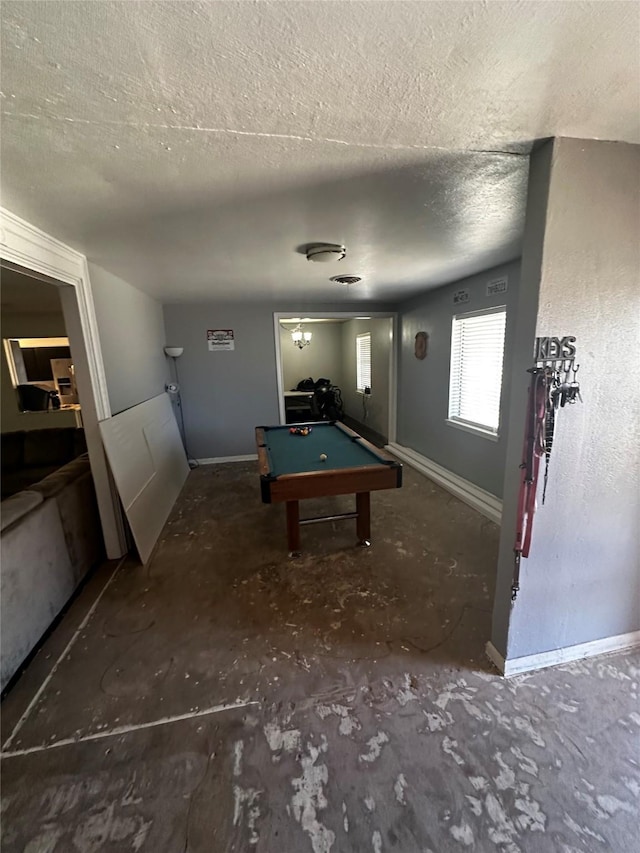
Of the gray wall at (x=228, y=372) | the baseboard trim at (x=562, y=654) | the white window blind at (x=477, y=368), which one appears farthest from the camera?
the gray wall at (x=228, y=372)

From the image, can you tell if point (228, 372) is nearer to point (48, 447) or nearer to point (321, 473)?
point (48, 447)

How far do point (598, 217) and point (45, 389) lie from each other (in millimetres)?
5730

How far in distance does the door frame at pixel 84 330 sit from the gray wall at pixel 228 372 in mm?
2147

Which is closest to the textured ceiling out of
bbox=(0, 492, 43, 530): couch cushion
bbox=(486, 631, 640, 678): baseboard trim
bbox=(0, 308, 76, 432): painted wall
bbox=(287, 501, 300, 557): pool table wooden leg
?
bbox=(0, 492, 43, 530): couch cushion

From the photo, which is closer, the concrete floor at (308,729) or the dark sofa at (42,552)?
the concrete floor at (308,729)

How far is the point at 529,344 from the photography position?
1375mm

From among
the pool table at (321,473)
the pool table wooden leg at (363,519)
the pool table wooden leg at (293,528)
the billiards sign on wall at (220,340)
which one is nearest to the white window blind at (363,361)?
the billiards sign on wall at (220,340)

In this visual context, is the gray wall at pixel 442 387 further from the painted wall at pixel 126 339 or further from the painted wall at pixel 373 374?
the painted wall at pixel 126 339

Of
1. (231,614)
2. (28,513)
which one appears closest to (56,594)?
(28,513)

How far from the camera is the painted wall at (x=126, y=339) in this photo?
2.67 metres

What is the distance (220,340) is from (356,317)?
198cm

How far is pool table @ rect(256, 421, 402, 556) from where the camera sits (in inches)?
91.5

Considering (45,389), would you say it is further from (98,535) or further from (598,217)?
(598,217)

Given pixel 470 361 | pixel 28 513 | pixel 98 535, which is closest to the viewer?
pixel 28 513
